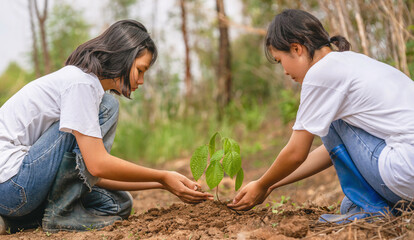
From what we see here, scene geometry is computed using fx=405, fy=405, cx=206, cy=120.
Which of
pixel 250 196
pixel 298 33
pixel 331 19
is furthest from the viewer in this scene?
pixel 331 19

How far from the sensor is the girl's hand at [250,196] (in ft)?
6.66

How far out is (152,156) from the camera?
5539 millimetres

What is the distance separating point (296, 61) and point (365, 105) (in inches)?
14.7

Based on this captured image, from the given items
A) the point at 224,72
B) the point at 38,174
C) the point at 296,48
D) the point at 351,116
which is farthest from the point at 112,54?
the point at 224,72

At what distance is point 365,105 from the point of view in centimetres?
172

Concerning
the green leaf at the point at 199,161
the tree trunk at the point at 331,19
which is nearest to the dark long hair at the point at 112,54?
the green leaf at the point at 199,161

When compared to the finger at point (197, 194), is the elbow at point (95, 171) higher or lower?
higher

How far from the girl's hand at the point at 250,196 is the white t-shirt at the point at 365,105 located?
43cm

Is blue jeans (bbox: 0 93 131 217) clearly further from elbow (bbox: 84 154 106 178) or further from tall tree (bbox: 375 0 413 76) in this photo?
tall tree (bbox: 375 0 413 76)

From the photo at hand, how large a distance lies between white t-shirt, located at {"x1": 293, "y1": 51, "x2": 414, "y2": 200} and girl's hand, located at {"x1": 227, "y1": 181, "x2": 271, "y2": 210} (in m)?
0.43

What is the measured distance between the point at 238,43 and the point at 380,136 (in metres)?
8.71

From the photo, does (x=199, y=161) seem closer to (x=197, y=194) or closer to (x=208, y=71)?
(x=197, y=194)

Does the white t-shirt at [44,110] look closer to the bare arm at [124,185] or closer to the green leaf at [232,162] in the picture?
the bare arm at [124,185]

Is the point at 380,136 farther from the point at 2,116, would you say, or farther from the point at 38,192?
the point at 2,116
